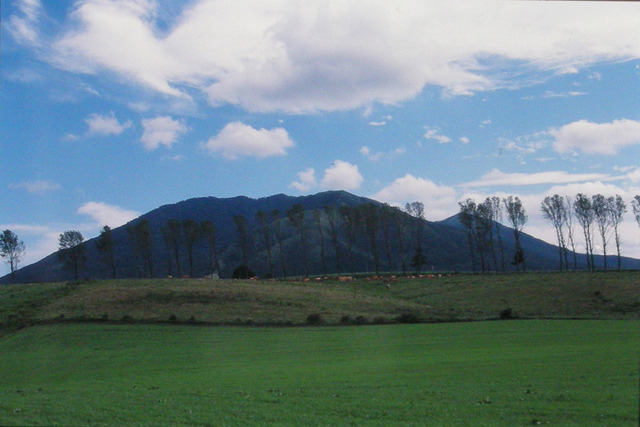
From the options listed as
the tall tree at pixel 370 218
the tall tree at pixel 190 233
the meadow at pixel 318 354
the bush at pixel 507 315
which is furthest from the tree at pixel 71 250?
the bush at pixel 507 315

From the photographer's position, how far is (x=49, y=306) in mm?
72250

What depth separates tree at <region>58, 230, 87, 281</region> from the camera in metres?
142

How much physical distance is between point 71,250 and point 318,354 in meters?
123

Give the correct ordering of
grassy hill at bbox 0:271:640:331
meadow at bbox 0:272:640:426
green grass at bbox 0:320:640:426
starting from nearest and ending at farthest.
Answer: green grass at bbox 0:320:640:426
meadow at bbox 0:272:640:426
grassy hill at bbox 0:271:640:331

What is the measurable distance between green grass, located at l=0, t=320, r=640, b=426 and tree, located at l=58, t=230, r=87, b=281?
89384 millimetres

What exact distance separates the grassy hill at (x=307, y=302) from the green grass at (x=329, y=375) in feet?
25.3

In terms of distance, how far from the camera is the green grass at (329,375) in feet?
61.3

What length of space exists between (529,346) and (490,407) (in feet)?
75.4

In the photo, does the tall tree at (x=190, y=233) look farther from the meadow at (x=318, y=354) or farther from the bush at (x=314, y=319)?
the bush at (x=314, y=319)

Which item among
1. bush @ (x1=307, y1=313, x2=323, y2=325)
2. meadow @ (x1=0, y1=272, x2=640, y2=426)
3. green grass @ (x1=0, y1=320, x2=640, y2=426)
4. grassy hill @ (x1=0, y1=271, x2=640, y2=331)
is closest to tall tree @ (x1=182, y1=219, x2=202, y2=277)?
grassy hill @ (x1=0, y1=271, x2=640, y2=331)

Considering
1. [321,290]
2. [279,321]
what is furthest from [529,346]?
[321,290]

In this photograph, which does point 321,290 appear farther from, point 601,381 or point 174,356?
point 601,381

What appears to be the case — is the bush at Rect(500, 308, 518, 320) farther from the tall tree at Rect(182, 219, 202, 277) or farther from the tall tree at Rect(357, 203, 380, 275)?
the tall tree at Rect(182, 219, 202, 277)

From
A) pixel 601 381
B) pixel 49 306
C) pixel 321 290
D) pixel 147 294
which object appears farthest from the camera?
pixel 321 290
